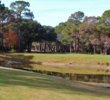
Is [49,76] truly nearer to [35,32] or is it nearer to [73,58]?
[73,58]

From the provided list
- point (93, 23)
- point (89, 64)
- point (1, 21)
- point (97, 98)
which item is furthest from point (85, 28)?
point (97, 98)

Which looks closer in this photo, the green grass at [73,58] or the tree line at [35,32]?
the green grass at [73,58]

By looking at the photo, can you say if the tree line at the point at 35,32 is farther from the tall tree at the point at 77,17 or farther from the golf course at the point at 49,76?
the golf course at the point at 49,76

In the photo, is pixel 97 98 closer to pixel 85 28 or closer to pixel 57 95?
pixel 57 95

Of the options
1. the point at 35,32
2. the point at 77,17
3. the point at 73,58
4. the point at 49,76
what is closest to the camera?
the point at 49,76

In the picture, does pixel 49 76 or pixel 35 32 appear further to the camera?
pixel 35 32

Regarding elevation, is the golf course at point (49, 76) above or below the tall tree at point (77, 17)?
below

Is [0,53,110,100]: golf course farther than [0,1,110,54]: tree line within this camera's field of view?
No

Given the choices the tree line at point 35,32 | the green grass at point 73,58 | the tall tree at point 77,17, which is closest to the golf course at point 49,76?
the green grass at point 73,58

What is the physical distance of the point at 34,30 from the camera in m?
81.2

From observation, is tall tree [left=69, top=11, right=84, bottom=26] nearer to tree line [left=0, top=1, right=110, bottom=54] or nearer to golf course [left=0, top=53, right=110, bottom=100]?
tree line [left=0, top=1, right=110, bottom=54]

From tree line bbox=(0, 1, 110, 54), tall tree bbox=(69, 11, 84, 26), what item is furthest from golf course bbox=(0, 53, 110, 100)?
tall tree bbox=(69, 11, 84, 26)

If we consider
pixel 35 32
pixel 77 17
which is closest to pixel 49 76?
pixel 35 32

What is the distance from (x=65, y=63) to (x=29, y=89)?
35021 mm
